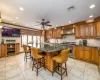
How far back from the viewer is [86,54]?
13.3 ft

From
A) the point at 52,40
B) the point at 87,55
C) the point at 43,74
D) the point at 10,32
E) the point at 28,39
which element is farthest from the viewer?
the point at 52,40

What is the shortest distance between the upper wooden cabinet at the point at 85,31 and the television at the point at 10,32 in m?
5.07

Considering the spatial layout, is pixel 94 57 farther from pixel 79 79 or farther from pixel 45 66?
pixel 45 66

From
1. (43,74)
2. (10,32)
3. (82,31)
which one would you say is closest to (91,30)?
(82,31)

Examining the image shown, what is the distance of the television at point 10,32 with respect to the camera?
17.6 ft

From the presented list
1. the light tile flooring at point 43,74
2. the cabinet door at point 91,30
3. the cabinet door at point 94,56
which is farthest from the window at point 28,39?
the cabinet door at point 94,56

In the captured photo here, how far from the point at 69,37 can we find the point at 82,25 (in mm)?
1508

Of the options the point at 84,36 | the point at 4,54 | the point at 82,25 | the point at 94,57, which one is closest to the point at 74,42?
the point at 84,36

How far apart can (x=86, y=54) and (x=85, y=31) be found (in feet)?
4.80

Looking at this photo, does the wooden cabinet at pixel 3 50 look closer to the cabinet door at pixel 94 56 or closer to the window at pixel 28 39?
the window at pixel 28 39

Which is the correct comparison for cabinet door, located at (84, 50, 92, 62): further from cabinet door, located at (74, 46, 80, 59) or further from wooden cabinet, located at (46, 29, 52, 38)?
wooden cabinet, located at (46, 29, 52, 38)

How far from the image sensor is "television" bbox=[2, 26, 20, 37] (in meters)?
5.36

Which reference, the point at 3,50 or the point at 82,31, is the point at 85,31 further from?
the point at 3,50

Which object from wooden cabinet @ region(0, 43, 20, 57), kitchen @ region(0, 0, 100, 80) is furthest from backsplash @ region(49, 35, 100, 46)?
wooden cabinet @ region(0, 43, 20, 57)
